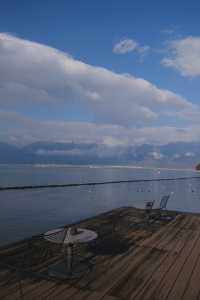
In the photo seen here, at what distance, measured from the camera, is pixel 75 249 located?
6.67 meters

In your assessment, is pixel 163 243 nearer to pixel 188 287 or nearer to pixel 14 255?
pixel 188 287

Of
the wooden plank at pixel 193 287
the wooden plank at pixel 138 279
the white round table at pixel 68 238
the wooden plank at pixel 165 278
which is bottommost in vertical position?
the wooden plank at pixel 193 287

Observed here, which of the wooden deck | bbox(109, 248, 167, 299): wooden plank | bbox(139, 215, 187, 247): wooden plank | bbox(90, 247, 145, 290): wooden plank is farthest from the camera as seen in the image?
bbox(139, 215, 187, 247): wooden plank

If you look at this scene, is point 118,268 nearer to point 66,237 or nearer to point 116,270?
point 116,270

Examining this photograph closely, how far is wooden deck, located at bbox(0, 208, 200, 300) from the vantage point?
454 centimetres

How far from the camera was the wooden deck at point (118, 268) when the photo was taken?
4535mm

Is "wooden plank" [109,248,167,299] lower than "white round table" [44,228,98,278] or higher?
lower

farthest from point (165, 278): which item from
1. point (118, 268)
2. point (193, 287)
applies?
point (118, 268)

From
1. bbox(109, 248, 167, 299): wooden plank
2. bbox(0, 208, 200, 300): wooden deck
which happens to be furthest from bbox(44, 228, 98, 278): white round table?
bbox(109, 248, 167, 299): wooden plank

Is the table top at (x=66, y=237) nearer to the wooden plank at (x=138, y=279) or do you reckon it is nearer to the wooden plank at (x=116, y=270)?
the wooden plank at (x=116, y=270)

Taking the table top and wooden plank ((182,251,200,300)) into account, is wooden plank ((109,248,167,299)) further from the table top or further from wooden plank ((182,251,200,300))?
the table top

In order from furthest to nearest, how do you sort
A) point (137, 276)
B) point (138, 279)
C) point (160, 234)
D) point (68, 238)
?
point (160, 234) → point (137, 276) → point (138, 279) → point (68, 238)

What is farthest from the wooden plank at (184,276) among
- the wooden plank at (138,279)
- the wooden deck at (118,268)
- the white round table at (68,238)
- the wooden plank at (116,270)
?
the white round table at (68,238)

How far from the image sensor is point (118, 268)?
18.2ft
